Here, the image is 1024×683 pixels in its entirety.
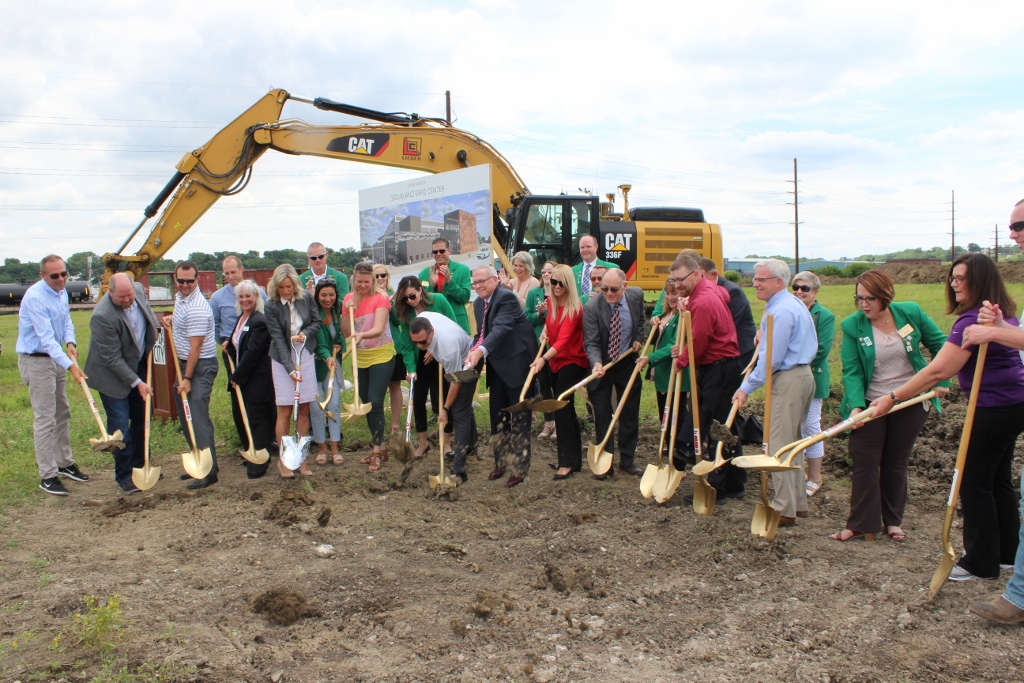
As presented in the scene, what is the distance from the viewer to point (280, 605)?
402 cm

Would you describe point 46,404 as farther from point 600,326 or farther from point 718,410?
point 718,410

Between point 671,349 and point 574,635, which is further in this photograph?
point 671,349

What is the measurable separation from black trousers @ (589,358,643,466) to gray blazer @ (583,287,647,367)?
0.16 metres

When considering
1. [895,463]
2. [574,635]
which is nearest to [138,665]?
[574,635]

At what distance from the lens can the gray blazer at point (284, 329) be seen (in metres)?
6.29

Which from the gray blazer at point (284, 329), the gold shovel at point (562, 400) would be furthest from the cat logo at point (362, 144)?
the gold shovel at point (562, 400)

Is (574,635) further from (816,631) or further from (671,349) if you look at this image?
(671,349)

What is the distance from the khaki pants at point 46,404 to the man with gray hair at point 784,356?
5398 mm

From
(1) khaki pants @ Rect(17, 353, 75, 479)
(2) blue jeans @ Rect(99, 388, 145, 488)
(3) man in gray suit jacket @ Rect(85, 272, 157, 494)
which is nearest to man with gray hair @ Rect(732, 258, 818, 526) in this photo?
(3) man in gray suit jacket @ Rect(85, 272, 157, 494)

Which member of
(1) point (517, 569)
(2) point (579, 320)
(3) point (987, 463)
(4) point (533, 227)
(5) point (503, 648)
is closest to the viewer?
(5) point (503, 648)

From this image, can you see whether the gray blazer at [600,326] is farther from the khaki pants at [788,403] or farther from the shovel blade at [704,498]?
the khaki pants at [788,403]

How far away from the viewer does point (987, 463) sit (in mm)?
3941

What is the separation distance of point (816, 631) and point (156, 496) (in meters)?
4.99

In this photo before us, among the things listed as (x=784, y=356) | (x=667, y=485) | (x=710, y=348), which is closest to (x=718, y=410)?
(x=710, y=348)
